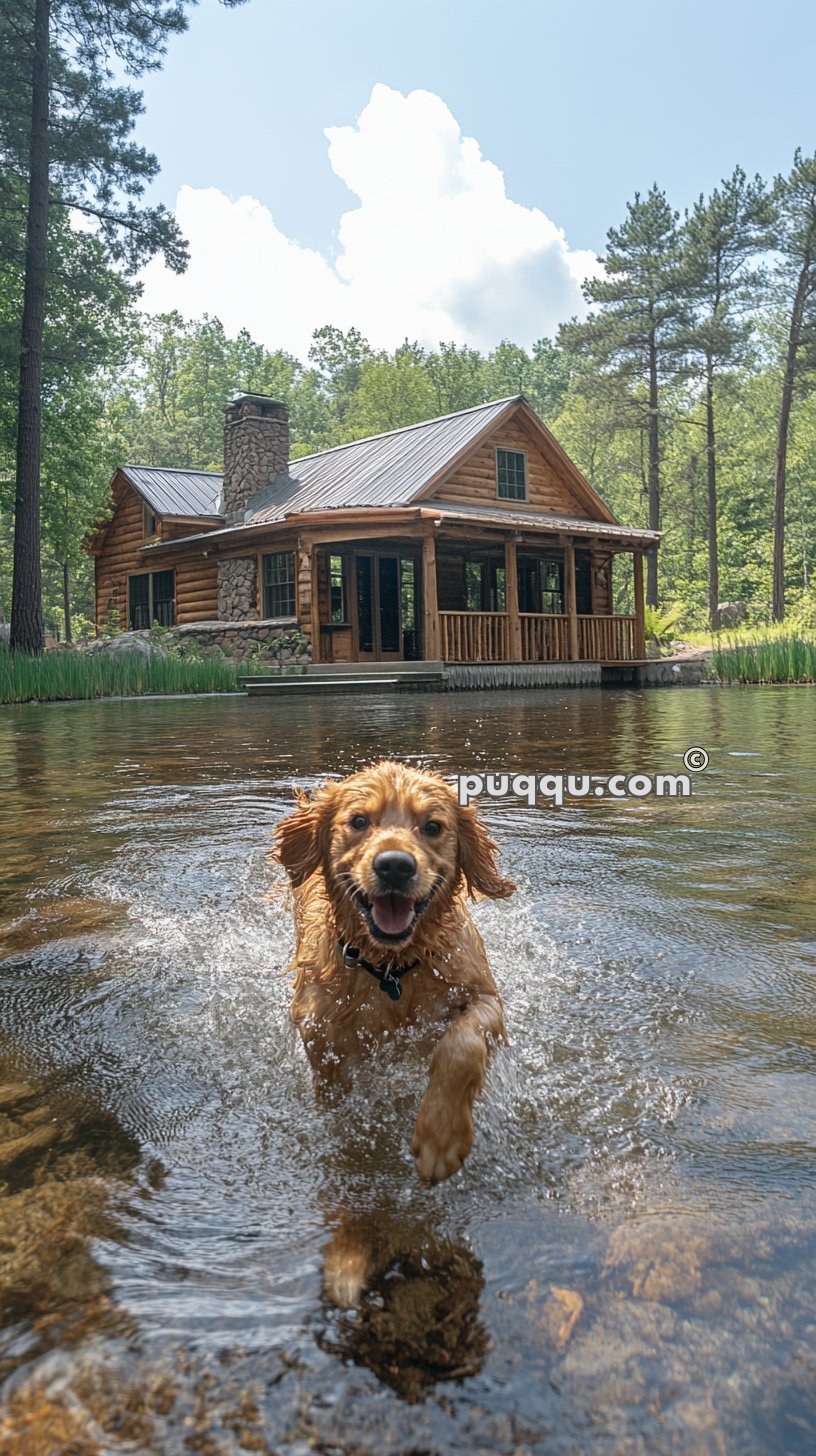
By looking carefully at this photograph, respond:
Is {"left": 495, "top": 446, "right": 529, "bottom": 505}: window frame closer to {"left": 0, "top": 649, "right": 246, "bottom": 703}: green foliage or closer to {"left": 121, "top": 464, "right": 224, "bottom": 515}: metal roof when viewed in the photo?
{"left": 121, "top": 464, "right": 224, "bottom": 515}: metal roof

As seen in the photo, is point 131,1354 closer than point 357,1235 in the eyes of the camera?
Yes

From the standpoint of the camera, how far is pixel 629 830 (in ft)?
18.5

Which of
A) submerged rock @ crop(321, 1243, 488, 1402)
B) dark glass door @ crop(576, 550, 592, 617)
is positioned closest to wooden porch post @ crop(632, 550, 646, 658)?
dark glass door @ crop(576, 550, 592, 617)

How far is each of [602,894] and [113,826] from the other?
281 centimetres

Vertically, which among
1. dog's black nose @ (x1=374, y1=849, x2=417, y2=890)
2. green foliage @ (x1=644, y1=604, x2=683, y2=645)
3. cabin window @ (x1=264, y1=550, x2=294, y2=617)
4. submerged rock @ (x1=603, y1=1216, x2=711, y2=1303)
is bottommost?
submerged rock @ (x1=603, y1=1216, x2=711, y2=1303)

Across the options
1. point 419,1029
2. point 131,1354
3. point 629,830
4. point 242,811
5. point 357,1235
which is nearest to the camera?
point 131,1354

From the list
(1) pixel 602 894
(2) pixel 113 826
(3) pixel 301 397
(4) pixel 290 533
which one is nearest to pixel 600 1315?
(1) pixel 602 894

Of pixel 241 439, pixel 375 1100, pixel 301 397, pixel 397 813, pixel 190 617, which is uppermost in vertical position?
pixel 301 397

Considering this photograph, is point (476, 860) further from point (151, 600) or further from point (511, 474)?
point (151, 600)

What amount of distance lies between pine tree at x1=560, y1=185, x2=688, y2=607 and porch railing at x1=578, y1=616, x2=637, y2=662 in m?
14.4

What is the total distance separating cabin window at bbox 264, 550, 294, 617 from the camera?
2717 cm

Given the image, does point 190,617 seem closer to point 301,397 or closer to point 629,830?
point 629,830

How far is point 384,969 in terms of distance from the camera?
2.68 metres

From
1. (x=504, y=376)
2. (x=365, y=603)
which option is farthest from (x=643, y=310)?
(x=504, y=376)
